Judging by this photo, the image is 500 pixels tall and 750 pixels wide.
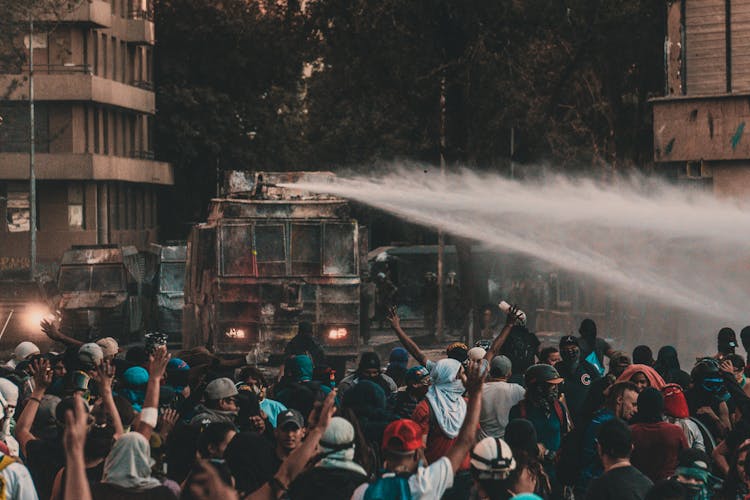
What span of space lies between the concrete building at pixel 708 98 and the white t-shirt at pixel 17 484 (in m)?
19.2

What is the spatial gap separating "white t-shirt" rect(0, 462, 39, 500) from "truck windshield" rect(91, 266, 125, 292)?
27973 mm

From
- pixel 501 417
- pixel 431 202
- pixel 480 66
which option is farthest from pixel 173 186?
pixel 501 417

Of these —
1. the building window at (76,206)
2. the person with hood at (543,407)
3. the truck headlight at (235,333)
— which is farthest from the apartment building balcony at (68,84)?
the person with hood at (543,407)

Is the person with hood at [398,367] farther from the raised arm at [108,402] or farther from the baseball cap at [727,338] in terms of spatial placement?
the raised arm at [108,402]

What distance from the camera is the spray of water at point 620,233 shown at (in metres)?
23.8

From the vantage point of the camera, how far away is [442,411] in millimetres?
9453

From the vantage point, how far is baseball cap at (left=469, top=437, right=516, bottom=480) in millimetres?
7012

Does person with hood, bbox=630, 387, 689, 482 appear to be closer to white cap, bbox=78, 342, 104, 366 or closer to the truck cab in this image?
white cap, bbox=78, 342, 104, 366

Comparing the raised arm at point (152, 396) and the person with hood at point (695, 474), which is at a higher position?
the raised arm at point (152, 396)

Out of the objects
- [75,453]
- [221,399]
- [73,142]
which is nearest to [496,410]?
[221,399]

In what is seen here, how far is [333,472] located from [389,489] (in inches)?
23.1

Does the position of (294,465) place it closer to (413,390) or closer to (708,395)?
(413,390)

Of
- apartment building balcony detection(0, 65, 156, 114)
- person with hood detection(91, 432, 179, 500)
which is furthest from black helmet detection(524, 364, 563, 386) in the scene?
apartment building balcony detection(0, 65, 156, 114)

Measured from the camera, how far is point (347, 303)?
24125 mm
